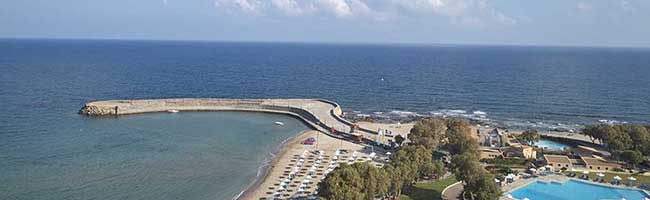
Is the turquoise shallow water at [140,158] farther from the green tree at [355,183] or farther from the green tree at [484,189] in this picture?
the green tree at [484,189]

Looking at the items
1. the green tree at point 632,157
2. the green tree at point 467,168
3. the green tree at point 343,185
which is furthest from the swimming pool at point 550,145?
the green tree at point 343,185

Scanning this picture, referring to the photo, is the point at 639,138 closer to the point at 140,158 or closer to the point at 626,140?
the point at 626,140

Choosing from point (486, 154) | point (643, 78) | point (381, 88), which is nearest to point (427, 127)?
point (486, 154)

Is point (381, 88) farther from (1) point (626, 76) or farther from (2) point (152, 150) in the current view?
(1) point (626, 76)

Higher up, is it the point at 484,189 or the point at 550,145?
the point at 484,189

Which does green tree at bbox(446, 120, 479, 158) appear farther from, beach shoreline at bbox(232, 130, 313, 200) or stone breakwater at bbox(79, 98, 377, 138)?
stone breakwater at bbox(79, 98, 377, 138)

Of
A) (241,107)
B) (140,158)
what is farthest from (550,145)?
(140,158)
